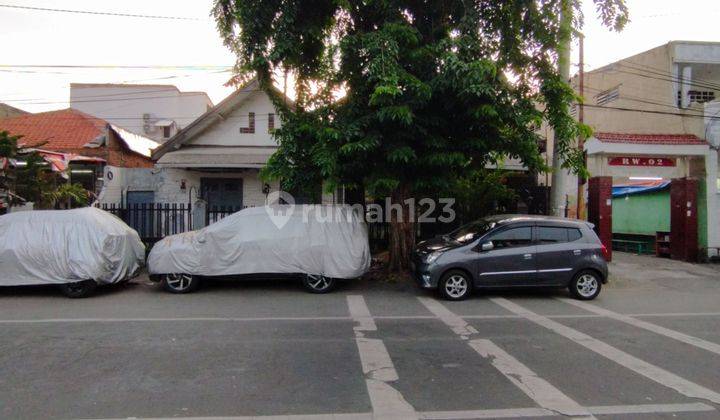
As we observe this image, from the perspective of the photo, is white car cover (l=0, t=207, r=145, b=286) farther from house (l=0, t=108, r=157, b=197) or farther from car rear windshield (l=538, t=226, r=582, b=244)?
house (l=0, t=108, r=157, b=197)

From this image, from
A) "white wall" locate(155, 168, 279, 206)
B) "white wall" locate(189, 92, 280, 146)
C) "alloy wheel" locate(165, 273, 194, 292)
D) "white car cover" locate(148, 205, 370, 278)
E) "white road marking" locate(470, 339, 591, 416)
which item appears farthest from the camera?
"white wall" locate(155, 168, 279, 206)

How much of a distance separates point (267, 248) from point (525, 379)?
5.90 meters

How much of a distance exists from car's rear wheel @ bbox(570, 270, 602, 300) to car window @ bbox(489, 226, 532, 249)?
3.93 feet

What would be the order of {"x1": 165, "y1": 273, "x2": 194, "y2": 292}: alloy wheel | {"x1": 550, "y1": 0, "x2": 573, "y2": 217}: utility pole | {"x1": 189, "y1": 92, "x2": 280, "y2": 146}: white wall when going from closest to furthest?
{"x1": 165, "y1": 273, "x2": 194, "y2": 292}: alloy wheel
{"x1": 550, "y1": 0, "x2": 573, "y2": 217}: utility pole
{"x1": 189, "y1": 92, "x2": 280, "y2": 146}: white wall

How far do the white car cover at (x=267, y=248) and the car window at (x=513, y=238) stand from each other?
2559mm

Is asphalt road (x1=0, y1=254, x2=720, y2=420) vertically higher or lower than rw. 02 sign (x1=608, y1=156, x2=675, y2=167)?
lower

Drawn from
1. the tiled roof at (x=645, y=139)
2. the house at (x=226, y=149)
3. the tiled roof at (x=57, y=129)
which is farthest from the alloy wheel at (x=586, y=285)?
the tiled roof at (x=57, y=129)

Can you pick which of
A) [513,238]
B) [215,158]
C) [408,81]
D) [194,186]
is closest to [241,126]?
[215,158]

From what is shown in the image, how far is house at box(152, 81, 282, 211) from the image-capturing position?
16891mm

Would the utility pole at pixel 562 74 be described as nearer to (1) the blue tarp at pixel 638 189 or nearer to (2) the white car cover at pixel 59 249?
(1) the blue tarp at pixel 638 189

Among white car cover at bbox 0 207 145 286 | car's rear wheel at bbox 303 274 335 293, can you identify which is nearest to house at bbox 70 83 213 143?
white car cover at bbox 0 207 145 286

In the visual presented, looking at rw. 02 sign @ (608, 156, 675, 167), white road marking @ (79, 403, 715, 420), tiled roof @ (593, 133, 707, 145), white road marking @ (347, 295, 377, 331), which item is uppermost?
tiled roof @ (593, 133, 707, 145)

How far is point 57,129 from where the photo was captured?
22.3 metres

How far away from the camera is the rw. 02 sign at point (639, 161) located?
49.5ft
